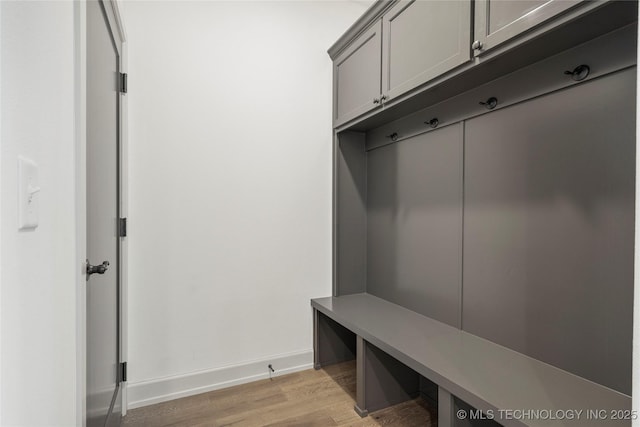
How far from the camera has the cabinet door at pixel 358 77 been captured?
6.71 feet

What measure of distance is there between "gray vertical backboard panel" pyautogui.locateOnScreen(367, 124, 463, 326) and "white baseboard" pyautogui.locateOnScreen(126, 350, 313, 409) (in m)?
0.78

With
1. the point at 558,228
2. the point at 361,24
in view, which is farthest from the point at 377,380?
the point at 361,24

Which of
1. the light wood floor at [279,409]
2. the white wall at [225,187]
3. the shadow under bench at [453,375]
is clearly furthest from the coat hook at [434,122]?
the light wood floor at [279,409]

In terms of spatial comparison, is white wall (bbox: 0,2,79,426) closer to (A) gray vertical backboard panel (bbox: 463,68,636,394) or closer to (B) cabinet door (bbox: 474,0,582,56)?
(B) cabinet door (bbox: 474,0,582,56)

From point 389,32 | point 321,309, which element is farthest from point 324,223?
point 389,32

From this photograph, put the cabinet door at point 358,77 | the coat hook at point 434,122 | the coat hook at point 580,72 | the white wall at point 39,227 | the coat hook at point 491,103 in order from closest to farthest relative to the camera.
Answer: the white wall at point 39,227 → the coat hook at point 580,72 → the coat hook at point 491,103 → the coat hook at point 434,122 → the cabinet door at point 358,77

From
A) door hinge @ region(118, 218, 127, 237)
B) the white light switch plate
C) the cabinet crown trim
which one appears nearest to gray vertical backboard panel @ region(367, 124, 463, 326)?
the cabinet crown trim

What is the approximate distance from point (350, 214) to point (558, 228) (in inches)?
54.5

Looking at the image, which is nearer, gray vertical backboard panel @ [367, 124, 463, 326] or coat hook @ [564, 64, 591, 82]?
coat hook @ [564, 64, 591, 82]

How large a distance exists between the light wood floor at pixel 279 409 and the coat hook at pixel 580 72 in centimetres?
180

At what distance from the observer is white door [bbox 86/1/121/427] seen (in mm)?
1177

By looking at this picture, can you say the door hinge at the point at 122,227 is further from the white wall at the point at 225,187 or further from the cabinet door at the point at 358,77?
the cabinet door at the point at 358,77

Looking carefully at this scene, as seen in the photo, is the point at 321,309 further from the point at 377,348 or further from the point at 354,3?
the point at 354,3

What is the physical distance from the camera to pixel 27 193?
0.60 meters
